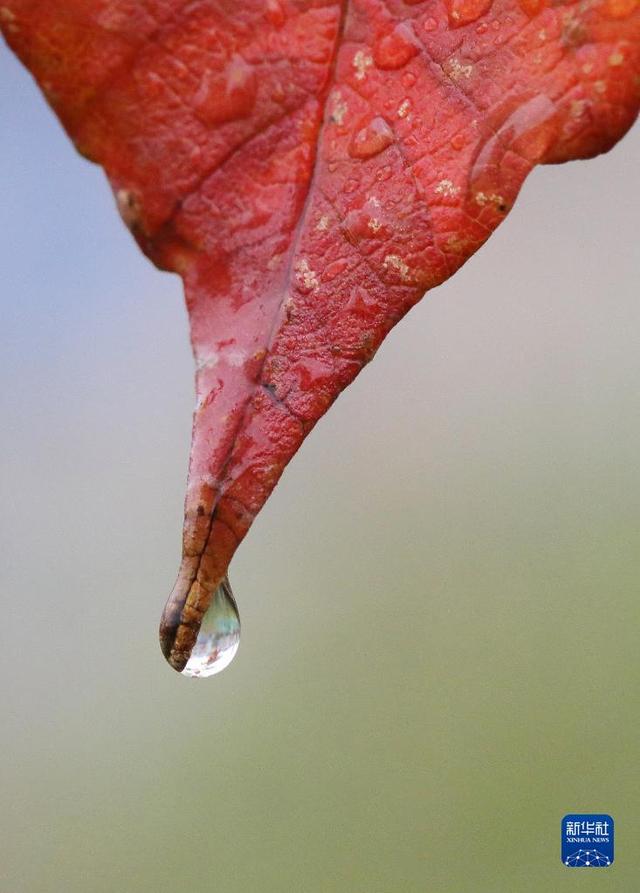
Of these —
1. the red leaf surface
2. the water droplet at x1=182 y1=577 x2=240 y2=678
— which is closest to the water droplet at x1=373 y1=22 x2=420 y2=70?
the red leaf surface

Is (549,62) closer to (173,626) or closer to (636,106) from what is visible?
(636,106)

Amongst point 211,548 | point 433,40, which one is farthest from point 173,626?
point 433,40

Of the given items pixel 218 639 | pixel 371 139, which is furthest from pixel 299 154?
pixel 218 639

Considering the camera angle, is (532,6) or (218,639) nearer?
(532,6)

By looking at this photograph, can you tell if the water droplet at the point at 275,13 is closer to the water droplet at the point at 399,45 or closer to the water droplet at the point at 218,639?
the water droplet at the point at 399,45

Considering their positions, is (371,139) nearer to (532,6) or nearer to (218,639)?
(532,6)

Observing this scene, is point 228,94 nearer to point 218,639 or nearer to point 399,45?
point 399,45

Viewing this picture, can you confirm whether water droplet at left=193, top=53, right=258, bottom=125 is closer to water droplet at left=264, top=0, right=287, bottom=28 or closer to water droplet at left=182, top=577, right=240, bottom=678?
water droplet at left=264, top=0, right=287, bottom=28
